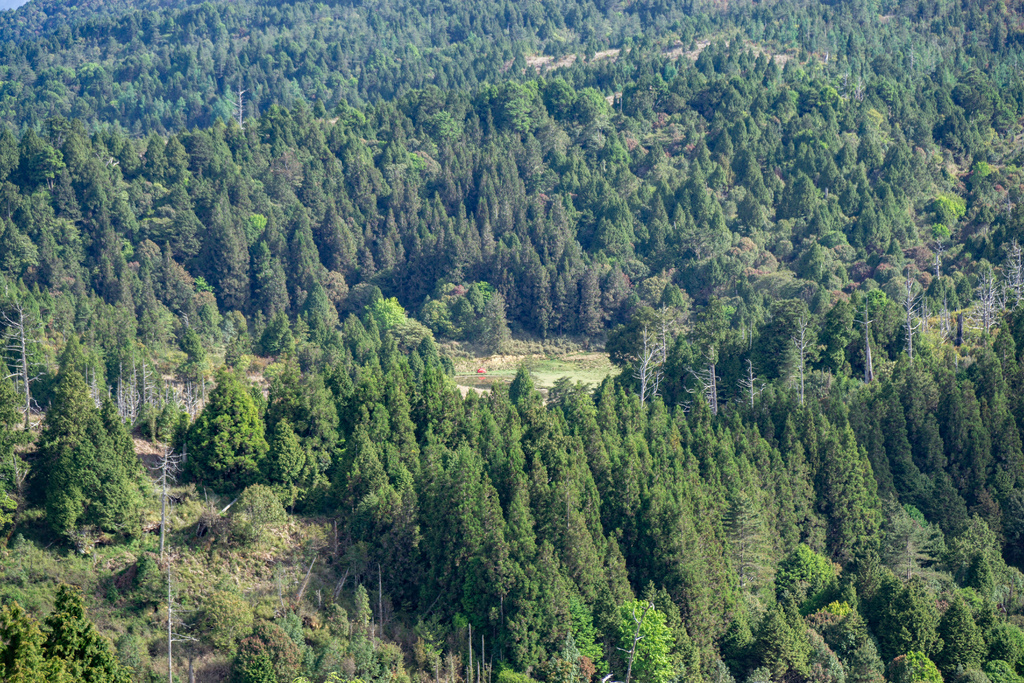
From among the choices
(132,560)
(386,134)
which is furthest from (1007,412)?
(386,134)

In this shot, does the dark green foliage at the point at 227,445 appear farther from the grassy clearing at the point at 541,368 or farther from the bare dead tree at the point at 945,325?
the bare dead tree at the point at 945,325

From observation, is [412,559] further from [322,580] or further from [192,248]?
[192,248]

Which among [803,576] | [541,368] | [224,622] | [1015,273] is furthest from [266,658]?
[1015,273]

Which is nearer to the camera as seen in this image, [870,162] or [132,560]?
[132,560]

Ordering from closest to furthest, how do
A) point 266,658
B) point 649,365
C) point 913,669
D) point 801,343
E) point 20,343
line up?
point 266,658 < point 913,669 < point 801,343 < point 649,365 < point 20,343

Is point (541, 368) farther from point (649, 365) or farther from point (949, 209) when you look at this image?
point (949, 209)

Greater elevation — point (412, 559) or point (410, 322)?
point (412, 559)
